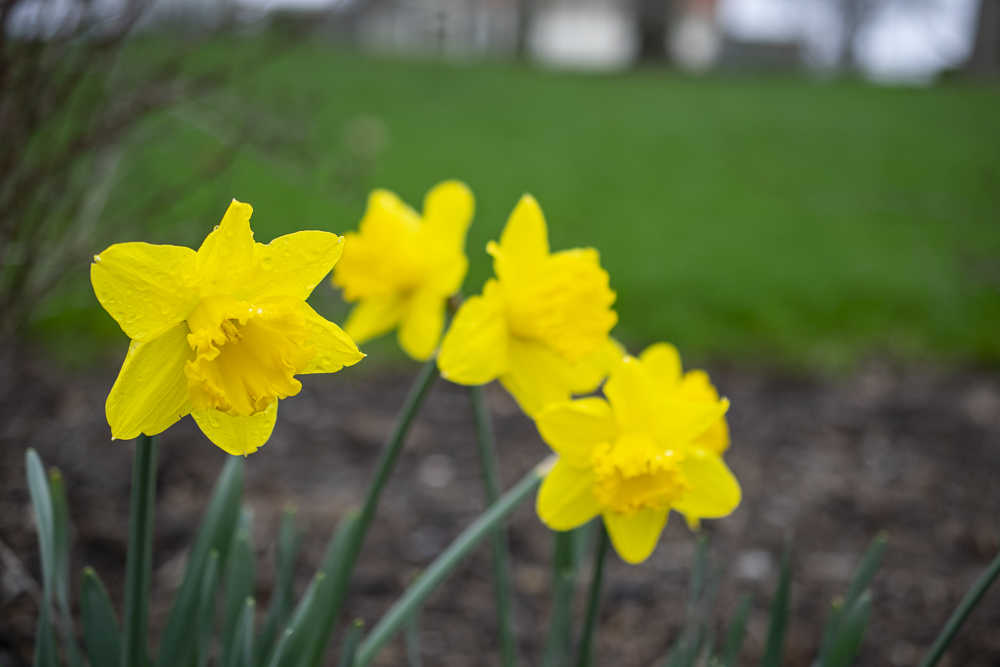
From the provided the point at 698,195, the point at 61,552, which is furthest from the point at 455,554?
the point at 698,195

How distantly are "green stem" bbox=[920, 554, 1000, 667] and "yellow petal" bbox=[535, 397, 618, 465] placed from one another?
1.59ft

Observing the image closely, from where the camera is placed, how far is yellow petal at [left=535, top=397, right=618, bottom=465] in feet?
3.04

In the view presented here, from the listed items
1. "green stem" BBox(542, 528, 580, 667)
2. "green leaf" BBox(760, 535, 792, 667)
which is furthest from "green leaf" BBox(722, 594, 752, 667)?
"green stem" BBox(542, 528, 580, 667)

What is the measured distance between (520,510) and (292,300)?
1947mm

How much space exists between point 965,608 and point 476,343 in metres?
0.72

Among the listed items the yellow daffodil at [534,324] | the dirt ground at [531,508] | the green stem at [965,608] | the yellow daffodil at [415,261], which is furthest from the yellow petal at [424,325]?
the dirt ground at [531,508]

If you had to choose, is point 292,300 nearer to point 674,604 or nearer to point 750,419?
point 674,604

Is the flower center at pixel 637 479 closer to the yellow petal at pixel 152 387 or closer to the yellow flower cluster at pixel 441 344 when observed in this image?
the yellow flower cluster at pixel 441 344

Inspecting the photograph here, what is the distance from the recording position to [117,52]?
5.97ft

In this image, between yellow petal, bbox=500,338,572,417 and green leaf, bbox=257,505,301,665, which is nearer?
yellow petal, bbox=500,338,572,417

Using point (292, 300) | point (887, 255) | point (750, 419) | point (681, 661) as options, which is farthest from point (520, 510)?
point (887, 255)

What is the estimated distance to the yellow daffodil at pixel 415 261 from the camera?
111 centimetres

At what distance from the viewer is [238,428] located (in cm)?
79

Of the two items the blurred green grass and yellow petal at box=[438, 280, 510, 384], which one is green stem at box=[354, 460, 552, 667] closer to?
yellow petal at box=[438, 280, 510, 384]
